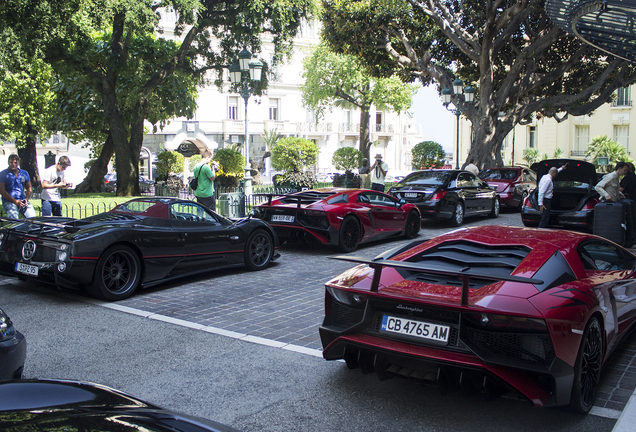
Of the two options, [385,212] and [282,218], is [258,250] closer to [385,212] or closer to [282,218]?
[282,218]

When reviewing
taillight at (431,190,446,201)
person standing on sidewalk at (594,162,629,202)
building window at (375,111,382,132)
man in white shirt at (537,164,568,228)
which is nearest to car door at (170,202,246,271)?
taillight at (431,190,446,201)

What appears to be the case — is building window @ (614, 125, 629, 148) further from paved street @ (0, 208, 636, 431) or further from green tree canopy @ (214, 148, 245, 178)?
paved street @ (0, 208, 636, 431)

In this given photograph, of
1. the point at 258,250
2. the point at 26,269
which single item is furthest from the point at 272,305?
the point at 26,269

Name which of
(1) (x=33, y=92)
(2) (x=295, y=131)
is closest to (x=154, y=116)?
(1) (x=33, y=92)

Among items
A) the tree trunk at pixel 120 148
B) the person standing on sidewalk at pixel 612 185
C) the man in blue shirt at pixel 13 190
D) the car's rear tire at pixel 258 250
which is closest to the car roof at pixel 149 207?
the car's rear tire at pixel 258 250

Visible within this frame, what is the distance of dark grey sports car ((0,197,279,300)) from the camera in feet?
22.1

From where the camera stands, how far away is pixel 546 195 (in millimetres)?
12484

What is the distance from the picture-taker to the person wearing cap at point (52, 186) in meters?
11.3

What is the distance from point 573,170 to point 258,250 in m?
8.24

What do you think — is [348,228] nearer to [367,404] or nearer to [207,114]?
[367,404]

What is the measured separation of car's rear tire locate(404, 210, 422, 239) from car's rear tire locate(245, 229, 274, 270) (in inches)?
165

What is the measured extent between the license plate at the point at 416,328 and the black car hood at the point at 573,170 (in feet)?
35.1

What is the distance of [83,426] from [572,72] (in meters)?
32.0

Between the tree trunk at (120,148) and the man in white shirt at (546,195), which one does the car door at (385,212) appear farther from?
the tree trunk at (120,148)
